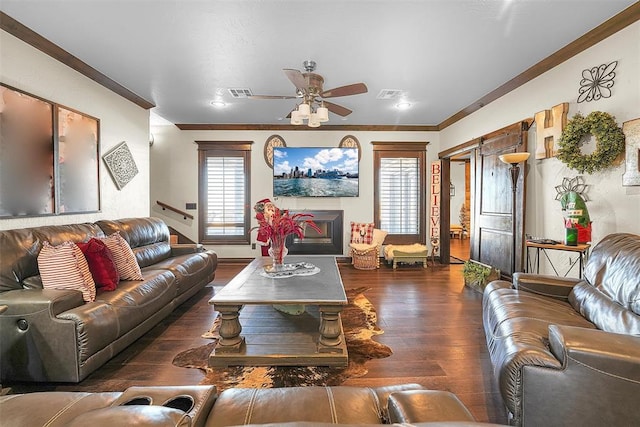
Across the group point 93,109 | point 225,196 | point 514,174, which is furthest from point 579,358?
point 225,196

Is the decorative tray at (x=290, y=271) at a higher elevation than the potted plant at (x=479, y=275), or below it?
higher

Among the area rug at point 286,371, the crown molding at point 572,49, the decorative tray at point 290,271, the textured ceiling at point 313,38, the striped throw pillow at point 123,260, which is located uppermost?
the textured ceiling at point 313,38

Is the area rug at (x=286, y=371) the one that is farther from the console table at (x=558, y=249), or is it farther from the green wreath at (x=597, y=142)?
the green wreath at (x=597, y=142)

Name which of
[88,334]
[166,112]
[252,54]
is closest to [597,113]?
[252,54]

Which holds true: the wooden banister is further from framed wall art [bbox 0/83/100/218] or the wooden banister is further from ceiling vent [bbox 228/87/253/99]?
ceiling vent [bbox 228/87/253/99]

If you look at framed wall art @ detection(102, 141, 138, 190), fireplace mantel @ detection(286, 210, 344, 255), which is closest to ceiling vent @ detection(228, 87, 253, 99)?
framed wall art @ detection(102, 141, 138, 190)

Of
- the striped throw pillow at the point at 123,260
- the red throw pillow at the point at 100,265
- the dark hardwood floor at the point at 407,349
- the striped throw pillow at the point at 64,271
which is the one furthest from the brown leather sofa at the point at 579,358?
the striped throw pillow at the point at 123,260

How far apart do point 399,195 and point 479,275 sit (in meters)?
2.57

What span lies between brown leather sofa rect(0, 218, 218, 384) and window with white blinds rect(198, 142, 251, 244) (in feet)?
10.6

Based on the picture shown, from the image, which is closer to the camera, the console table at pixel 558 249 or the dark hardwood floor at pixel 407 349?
the dark hardwood floor at pixel 407 349

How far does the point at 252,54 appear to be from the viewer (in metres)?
3.20

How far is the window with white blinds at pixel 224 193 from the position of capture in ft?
20.6

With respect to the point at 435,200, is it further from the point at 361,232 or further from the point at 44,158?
the point at 44,158

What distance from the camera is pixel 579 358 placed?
136 centimetres
